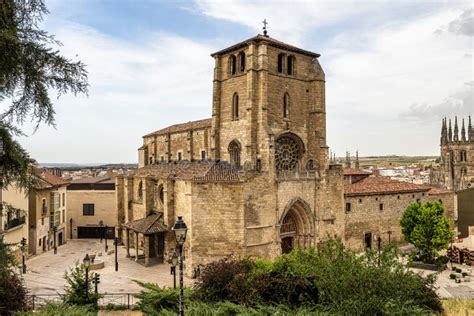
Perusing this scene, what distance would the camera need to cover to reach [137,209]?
125ft

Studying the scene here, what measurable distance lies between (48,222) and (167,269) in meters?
16.5

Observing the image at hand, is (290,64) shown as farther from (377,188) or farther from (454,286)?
(454,286)

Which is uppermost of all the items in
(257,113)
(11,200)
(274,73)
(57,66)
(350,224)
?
(274,73)

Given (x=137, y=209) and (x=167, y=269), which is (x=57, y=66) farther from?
(x=137, y=209)

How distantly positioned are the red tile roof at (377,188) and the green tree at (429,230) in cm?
562

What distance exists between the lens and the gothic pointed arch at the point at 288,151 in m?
32.3

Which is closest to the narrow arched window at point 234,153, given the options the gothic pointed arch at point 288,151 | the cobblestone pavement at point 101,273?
the gothic pointed arch at point 288,151

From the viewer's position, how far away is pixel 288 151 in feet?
108

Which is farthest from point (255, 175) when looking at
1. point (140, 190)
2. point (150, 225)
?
point (140, 190)

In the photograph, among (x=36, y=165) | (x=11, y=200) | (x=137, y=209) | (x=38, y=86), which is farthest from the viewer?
(x=137, y=209)

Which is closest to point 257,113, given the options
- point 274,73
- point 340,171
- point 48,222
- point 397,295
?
point 274,73

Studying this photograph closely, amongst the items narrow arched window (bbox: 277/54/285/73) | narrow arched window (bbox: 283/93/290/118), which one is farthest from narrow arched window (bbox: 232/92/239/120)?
narrow arched window (bbox: 277/54/285/73)

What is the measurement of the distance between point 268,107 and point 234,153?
4.95 meters

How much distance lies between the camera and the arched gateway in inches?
1271
